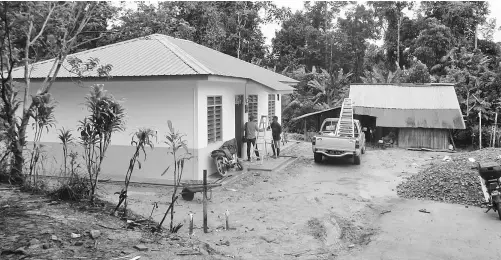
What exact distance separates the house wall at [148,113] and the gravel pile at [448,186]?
6.62 metres

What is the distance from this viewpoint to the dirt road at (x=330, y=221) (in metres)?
6.92

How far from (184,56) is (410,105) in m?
15.1

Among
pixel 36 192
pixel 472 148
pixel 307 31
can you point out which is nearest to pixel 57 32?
pixel 36 192

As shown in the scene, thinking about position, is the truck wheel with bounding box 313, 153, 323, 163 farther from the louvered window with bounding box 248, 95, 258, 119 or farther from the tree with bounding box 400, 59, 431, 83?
the tree with bounding box 400, 59, 431, 83

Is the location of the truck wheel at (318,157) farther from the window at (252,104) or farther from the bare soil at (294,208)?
the window at (252,104)

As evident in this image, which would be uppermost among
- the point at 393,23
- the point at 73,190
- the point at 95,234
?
the point at 393,23

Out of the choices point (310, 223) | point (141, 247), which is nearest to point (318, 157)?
point (310, 223)

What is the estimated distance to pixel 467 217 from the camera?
29.7ft

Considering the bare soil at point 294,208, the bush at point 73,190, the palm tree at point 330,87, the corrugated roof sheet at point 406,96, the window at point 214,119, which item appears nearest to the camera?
the bush at point 73,190

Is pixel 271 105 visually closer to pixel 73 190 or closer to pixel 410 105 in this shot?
pixel 410 105

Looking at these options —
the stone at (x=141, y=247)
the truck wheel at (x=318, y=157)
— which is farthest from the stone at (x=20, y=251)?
the truck wheel at (x=318, y=157)

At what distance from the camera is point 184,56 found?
12.3 meters

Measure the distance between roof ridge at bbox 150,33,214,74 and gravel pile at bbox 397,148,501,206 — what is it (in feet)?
22.3

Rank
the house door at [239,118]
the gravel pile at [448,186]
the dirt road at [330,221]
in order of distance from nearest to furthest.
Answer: the dirt road at [330,221] < the gravel pile at [448,186] < the house door at [239,118]
